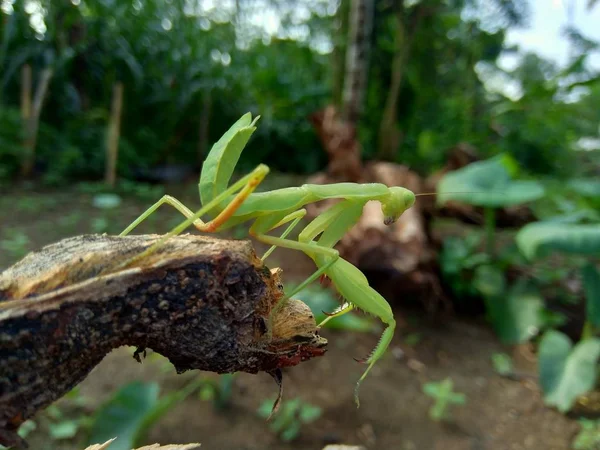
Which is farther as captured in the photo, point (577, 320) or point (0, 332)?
point (577, 320)

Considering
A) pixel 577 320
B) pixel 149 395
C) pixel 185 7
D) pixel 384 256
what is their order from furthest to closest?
1. pixel 185 7
2. pixel 577 320
3. pixel 384 256
4. pixel 149 395

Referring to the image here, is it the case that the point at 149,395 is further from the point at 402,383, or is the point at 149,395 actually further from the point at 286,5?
the point at 286,5

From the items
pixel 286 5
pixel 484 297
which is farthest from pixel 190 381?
pixel 286 5

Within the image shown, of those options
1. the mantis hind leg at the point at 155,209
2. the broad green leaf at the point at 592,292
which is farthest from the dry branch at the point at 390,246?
the mantis hind leg at the point at 155,209

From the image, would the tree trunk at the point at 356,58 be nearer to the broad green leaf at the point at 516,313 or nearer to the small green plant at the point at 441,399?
the broad green leaf at the point at 516,313

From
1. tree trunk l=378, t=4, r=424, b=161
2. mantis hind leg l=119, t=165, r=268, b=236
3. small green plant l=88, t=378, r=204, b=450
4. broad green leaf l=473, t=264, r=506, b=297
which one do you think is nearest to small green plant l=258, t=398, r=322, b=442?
small green plant l=88, t=378, r=204, b=450

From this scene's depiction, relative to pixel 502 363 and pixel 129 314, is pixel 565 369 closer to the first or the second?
pixel 502 363
